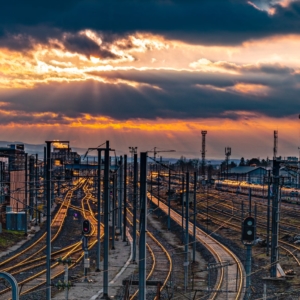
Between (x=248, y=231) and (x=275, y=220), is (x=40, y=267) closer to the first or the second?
(x=275, y=220)

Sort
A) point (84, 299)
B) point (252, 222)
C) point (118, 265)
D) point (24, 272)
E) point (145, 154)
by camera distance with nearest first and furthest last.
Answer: point (145, 154), point (252, 222), point (84, 299), point (24, 272), point (118, 265)

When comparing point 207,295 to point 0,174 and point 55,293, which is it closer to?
point 55,293

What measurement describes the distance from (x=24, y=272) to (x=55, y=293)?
336cm

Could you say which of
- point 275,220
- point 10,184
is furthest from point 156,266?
point 10,184

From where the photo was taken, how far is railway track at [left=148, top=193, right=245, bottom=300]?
1689 centimetres

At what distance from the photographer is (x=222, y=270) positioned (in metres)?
20.6

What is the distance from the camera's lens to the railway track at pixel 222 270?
55.4ft

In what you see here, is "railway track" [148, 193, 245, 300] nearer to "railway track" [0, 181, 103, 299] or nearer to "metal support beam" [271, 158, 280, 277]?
"metal support beam" [271, 158, 280, 277]

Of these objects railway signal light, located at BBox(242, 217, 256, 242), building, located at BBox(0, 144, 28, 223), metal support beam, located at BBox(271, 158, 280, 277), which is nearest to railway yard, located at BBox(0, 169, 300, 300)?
metal support beam, located at BBox(271, 158, 280, 277)

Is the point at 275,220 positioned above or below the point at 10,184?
below

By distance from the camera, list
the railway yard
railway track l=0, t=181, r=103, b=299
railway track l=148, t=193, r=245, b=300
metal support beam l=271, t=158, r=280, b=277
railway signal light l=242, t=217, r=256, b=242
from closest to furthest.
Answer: railway signal light l=242, t=217, r=256, b=242, railway track l=148, t=193, r=245, b=300, the railway yard, railway track l=0, t=181, r=103, b=299, metal support beam l=271, t=158, r=280, b=277

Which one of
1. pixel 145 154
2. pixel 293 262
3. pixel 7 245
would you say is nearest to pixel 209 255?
pixel 293 262

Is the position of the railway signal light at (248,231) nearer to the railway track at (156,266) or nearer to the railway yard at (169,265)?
the railway yard at (169,265)

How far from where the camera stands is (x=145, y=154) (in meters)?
12.7
